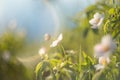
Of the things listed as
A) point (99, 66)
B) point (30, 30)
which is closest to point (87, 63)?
point (99, 66)

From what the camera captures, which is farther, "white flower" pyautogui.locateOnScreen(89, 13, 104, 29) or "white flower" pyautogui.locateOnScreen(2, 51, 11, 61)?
"white flower" pyautogui.locateOnScreen(2, 51, 11, 61)

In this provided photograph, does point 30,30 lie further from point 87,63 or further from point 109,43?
point 109,43

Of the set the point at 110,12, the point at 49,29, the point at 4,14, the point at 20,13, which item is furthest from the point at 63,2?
the point at 110,12

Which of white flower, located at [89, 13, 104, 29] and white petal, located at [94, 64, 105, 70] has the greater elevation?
white flower, located at [89, 13, 104, 29]

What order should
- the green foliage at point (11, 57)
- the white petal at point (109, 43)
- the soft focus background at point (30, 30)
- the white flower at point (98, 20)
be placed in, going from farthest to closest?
the green foliage at point (11, 57)
the soft focus background at point (30, 30)
the white flower at point (98, 20)
the white petal at point (109, 43)


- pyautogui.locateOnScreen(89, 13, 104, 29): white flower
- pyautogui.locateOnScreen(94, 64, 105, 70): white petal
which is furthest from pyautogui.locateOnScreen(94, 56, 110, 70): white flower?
pyautogui.locateOnScreen(89, 13, 104, 29): white flower

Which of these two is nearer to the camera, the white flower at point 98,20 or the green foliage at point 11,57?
the white flower at point 98,20

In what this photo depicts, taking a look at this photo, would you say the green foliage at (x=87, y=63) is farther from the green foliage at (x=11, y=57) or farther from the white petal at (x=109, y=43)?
the green foliage at (x=11, y=57)

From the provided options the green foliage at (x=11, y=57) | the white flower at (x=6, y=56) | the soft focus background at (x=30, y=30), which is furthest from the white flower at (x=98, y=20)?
the white flower at (x=6, y=56)

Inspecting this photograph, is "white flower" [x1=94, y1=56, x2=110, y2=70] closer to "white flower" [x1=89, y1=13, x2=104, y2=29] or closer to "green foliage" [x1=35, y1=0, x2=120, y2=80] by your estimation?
"green foliage" [x1=35, y1=0, x2=120, y2=80]

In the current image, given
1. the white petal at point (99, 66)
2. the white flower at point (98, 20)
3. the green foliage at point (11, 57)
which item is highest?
the green foliage at point (11, 57)
